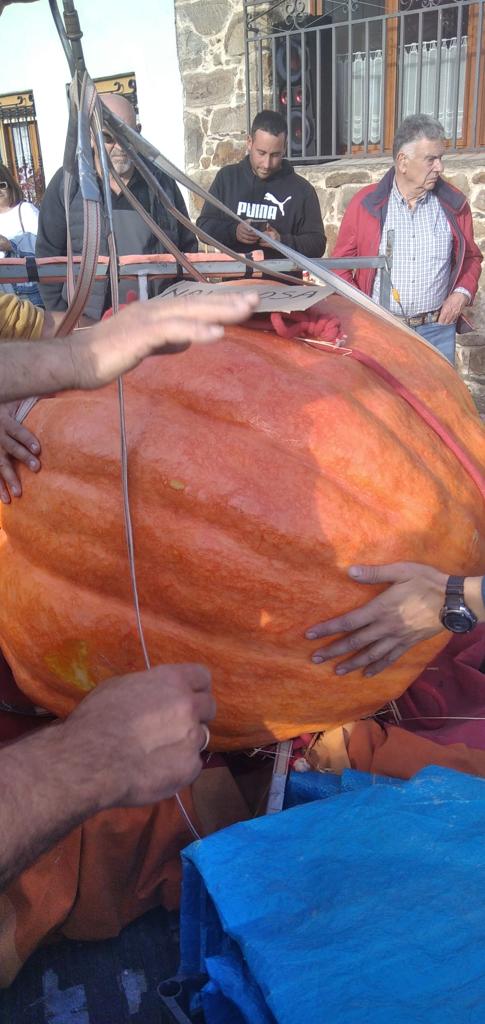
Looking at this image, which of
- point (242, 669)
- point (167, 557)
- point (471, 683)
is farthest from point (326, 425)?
point (471, 683)

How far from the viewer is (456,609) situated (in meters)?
1.58

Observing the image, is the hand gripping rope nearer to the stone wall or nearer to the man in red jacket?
the man in red jacket

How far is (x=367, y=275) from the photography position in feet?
15.5

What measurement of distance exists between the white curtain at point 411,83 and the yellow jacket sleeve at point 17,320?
18.4 ft

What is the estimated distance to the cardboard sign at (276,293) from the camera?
5.36 ft

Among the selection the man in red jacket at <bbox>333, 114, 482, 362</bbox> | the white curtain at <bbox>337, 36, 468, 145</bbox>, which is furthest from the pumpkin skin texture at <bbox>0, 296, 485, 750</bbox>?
the white curtain at <bbox>337, 36, 468, 145</bbox>

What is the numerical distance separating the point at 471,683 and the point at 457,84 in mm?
6073

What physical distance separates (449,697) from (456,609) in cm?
51

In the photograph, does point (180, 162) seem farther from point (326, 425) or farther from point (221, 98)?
point (326, 425)

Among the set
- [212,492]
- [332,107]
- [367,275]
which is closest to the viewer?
[212,492]

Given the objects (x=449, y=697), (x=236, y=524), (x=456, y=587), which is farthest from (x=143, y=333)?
(x=449, y=697)

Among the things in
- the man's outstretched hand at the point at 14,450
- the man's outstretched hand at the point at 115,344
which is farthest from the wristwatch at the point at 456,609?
the man's outstretched hand at the point at 14,450

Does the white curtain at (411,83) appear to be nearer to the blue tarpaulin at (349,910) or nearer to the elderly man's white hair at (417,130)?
the elderly man's white hair at (417,130)

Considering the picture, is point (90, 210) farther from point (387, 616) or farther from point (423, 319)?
point (423, 319)
